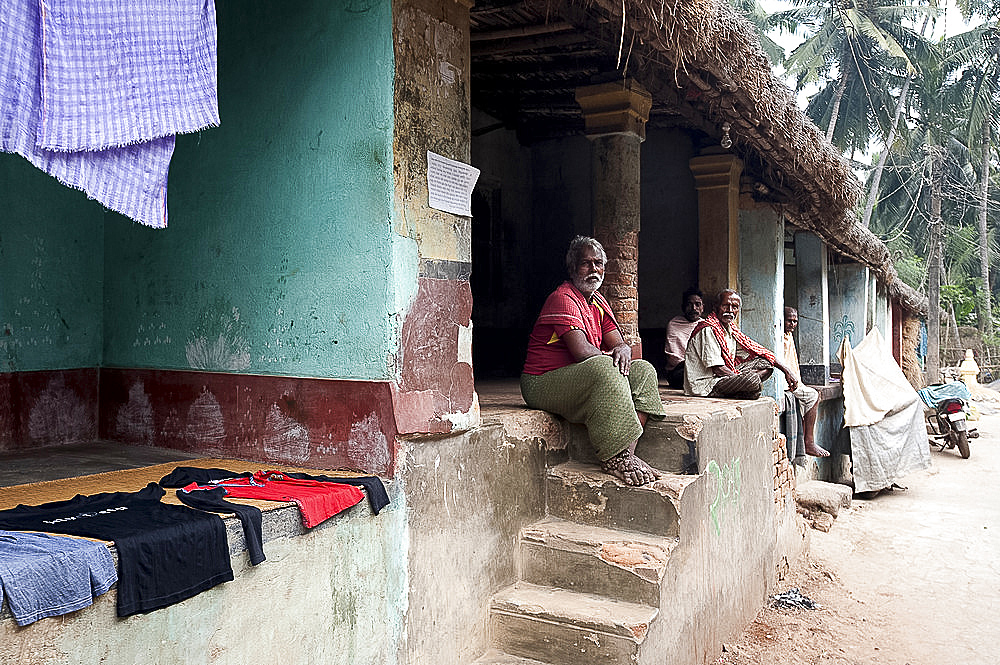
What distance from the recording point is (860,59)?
2511 centimetres

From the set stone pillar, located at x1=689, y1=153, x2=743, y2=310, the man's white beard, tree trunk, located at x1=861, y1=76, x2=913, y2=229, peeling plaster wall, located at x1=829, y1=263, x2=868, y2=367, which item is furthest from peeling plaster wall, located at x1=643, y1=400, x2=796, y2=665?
tree trunk, located at x1=861, y1=76, x2=913, y2=229

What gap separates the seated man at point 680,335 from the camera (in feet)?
22.4

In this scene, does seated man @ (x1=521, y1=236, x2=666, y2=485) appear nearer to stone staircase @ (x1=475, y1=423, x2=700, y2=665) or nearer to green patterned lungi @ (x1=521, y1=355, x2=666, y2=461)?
green patterned lungi @ (x1=521, y1=355, x2=666, y2=461)

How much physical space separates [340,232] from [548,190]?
555 cm

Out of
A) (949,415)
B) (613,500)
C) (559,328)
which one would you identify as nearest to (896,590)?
(613,500)

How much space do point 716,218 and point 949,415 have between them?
30.8 ft

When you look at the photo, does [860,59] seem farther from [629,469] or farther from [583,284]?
[629,469]

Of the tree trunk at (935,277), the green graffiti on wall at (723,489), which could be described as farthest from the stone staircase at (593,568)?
the tree trunk at (935,277)

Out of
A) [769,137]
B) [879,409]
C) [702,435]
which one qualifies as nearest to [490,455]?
[702,435]

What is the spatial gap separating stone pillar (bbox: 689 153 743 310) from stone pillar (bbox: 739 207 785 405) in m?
0.64

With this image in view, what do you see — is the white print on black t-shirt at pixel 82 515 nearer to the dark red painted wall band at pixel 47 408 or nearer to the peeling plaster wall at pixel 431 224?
the peeling plaster wall at pixel 431 224

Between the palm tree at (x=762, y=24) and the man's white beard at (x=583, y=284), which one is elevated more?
the palm tree at (x=762, y=24)

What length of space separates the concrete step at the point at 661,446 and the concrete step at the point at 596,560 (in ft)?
1.67

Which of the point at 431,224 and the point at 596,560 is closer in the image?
the point at 431,224
